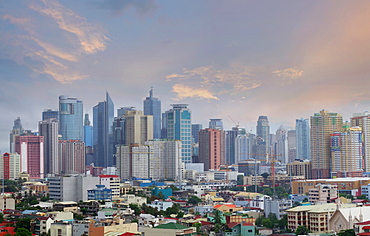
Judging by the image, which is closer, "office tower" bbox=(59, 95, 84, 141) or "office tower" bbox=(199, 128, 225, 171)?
"office tower" bbox=(199, 128, 225, 171)

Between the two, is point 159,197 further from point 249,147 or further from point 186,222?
point 249,147

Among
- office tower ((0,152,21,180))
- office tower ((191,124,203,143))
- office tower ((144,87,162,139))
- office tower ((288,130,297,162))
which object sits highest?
office tower ((144,87,162,139))

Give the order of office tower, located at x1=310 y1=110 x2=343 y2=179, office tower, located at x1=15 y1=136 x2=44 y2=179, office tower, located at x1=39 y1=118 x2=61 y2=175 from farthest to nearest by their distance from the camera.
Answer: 1. office tower, located at x1=39 y1=118 x2=61 y2=175
2. office tower, located at x1=15 y1=136 x2=44 y2=179
3. office tower, located at x1=310 y1=110 x2=343 y2=179

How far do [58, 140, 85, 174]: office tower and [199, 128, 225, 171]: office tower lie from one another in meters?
8.27

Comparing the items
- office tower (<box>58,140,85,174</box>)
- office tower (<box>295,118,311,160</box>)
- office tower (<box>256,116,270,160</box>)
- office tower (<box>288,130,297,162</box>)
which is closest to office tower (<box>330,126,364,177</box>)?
office tower (<box>295,118,311,160</box>)

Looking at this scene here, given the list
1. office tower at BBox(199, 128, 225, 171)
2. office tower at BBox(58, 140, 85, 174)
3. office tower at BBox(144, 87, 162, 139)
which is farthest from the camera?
office tower at BBox(144, 87, 162, 139)

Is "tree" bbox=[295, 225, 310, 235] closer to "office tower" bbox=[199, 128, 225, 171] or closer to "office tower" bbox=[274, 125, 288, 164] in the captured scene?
"office tower" bbox=[199, 128, 225, 171]

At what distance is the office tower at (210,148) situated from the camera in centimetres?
4553

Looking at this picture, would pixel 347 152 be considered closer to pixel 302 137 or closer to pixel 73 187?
pixel 73 187

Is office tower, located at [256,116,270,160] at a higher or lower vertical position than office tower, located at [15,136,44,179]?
higher

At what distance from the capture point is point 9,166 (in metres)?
37.3

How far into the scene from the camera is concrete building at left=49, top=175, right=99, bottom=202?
23172mm

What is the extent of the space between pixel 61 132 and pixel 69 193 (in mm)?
31758

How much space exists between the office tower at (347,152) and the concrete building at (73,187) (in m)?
15.0
